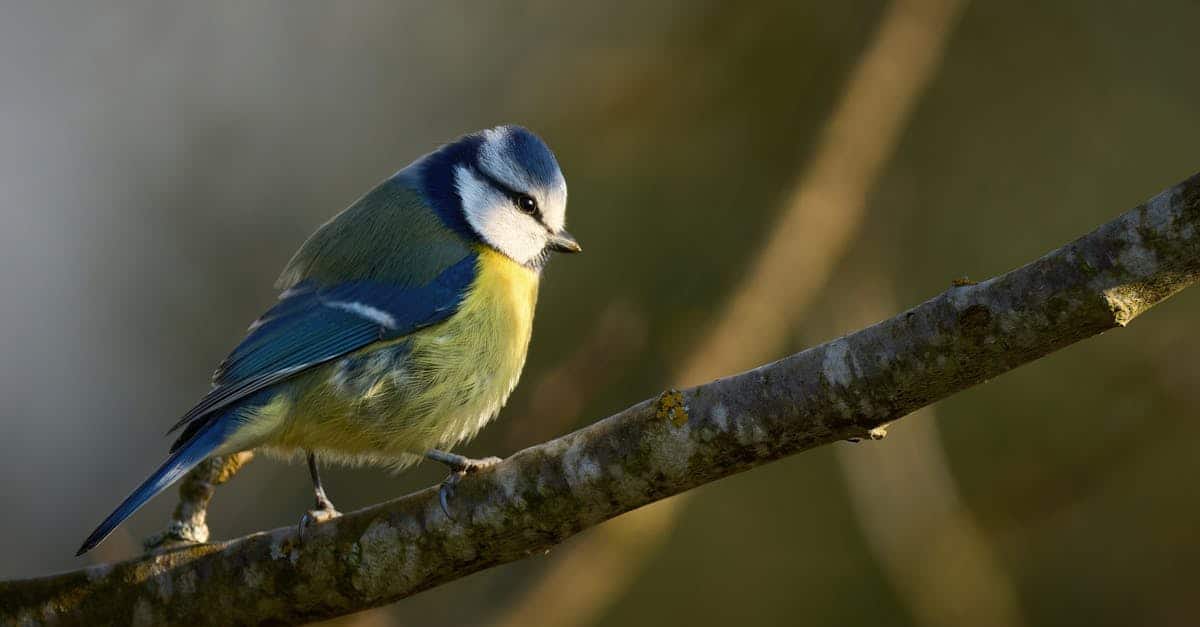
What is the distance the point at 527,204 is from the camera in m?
3.20

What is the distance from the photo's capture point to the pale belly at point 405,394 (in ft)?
8.84

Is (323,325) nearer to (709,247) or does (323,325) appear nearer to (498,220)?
(498,220)

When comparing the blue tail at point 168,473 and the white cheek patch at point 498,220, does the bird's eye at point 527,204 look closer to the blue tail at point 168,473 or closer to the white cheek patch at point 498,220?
the white cheek patch at point 498,220

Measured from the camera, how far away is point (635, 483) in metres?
1.91

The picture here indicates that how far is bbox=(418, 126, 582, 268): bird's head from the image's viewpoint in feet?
10.3

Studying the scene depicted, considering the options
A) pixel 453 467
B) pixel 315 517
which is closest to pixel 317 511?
pixel 315 517

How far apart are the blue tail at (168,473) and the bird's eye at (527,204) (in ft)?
3.60

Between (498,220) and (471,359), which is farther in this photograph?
(498,220)

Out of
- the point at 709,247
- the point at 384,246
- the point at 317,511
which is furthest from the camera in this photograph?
the point at 709,247

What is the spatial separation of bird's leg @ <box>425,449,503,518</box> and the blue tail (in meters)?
0.53

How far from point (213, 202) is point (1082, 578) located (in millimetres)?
4592

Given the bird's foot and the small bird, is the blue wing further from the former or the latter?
the bird's foot

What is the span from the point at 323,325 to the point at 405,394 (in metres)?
0.30

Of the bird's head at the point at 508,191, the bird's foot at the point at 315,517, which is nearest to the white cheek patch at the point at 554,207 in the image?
the bird's head at the point at 508,191
